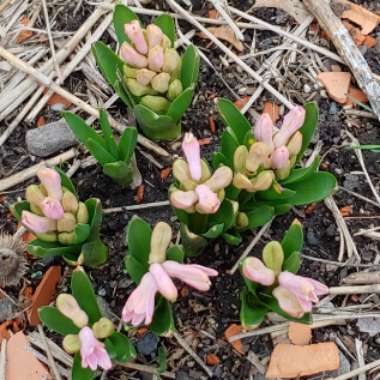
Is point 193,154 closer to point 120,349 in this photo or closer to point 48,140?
point 120,349

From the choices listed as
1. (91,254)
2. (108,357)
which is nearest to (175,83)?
(91,254)

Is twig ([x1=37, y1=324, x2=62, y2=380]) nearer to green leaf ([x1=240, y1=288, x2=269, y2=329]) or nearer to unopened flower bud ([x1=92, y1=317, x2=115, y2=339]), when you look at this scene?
unopened flower bud ([x1=92, y1=317, x2=115, y2=339])

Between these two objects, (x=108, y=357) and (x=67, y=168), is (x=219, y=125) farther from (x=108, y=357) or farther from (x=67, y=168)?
(x=108, y=357)

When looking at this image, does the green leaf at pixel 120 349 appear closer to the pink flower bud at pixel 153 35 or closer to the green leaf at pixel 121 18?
the pink flower bud at pixel 153 35

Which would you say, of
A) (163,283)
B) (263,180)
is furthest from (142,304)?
(263,180)

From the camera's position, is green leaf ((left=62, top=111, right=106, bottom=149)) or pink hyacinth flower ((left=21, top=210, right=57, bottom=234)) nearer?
pink hyacinth flower ((left=21, top=210, right=57, bottom=234))

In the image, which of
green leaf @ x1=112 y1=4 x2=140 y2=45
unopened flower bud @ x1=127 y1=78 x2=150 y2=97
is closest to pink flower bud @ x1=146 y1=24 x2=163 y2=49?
unopened flower bud @ x1=127 y1=78 x2=150 y2=97

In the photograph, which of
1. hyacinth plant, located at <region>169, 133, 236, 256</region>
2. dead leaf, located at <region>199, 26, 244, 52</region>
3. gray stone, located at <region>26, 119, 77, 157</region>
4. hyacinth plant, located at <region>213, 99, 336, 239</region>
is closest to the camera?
hyacinth plant, located at <region>169, 133, 236, 256</region>
